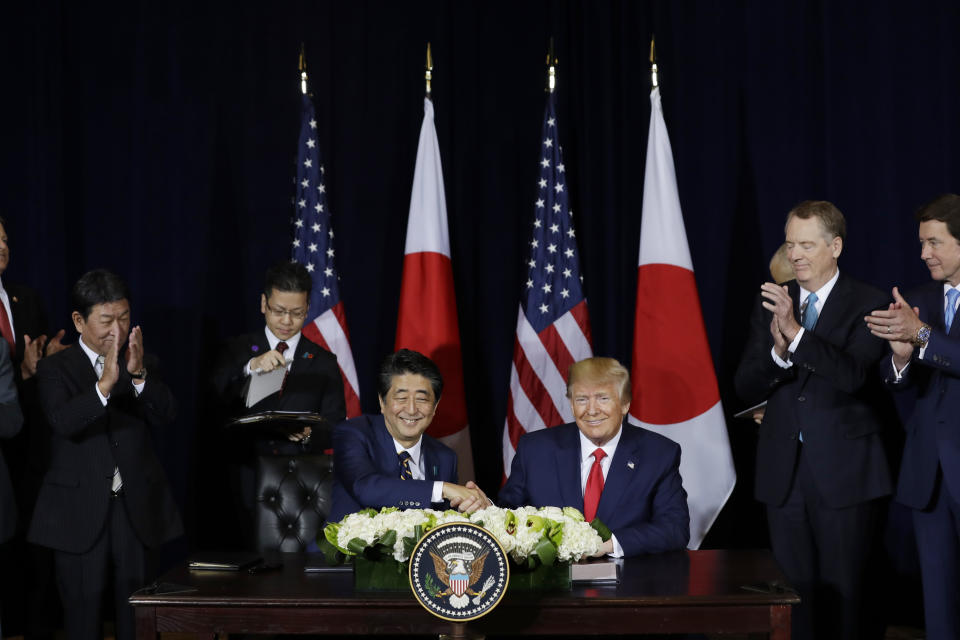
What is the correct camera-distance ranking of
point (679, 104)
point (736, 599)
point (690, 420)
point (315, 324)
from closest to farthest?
point (736, 599) < point (690, 420) < point (315, 324) < point (679, 104)

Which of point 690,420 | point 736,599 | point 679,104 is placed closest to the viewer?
point 736,599

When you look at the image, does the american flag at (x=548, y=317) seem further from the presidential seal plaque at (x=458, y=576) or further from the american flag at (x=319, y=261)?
the presidential seal plaque at (x=458, y=576)

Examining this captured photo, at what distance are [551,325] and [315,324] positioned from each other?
43.8 inches

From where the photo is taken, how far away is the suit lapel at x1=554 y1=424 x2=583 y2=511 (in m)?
3.20

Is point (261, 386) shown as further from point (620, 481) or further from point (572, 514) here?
point (572, 514)

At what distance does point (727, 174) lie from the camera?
522cm

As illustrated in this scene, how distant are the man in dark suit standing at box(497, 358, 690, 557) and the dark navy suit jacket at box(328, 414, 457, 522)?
26cm

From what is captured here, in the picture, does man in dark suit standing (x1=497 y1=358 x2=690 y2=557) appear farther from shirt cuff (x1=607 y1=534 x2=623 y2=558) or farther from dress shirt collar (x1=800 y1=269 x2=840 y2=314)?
→ dress shirt collar (x1=800 y1=269 x2=840 y2=314)

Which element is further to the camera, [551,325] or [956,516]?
[551,325]

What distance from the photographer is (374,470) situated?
3230 millimetres

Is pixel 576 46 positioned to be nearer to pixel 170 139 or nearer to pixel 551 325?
pixel 551 325

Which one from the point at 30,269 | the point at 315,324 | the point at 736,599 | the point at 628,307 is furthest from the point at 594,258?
the point at 736,599

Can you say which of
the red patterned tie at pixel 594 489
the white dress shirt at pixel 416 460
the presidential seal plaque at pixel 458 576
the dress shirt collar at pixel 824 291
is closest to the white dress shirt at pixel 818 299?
the dress shirt collar at pixel 824 291

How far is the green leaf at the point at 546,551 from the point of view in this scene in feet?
8.04
